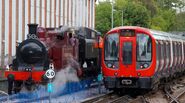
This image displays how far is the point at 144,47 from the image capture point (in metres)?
21.6

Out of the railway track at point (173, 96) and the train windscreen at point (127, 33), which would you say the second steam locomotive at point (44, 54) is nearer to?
the train windscreen at point (127, 33)

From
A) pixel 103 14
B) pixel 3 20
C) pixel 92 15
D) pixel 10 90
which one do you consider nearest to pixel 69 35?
pixel 10 90

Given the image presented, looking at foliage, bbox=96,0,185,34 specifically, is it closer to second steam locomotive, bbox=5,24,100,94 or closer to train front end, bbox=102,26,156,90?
second steam locomotive, bbox=5,24,100,94

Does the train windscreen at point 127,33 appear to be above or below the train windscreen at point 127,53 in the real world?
above

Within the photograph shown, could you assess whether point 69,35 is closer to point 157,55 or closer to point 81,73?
point 81,73

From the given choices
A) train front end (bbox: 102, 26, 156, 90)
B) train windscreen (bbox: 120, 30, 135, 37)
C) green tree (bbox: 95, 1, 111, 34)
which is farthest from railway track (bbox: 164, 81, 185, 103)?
green tree (bbox: 95, 1, 111, 34)

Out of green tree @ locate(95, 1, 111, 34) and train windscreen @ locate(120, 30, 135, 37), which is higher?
green tree @ locate(95, 1, 111, 34)

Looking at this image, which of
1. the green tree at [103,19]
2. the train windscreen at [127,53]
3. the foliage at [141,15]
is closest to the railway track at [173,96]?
the train windscreen at [127,53]

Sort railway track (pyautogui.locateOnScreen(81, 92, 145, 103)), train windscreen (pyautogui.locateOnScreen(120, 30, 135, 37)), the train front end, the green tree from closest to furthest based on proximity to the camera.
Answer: railway track (pyautogui.locateOnScreen(81, 92, 145, 103)) < the train front end < train windscreen (pyautogui.locateOnScreen(120, 30, 135, 37)) < the green tree

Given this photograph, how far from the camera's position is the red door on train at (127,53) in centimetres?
2152

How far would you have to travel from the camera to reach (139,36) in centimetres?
2170

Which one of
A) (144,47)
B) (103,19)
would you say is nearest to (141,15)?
(103,19)

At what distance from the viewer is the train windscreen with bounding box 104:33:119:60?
21812 millimetres

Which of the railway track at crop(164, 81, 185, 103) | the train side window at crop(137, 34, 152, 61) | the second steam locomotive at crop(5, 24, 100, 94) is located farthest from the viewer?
the train side window at crop(137, 34, 152, 61)
